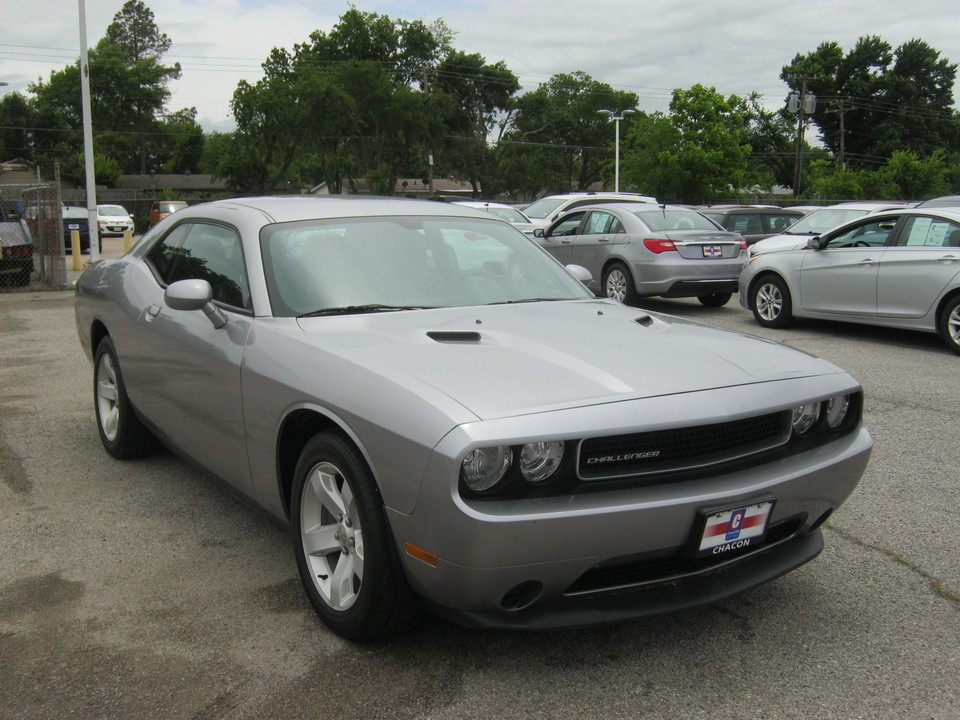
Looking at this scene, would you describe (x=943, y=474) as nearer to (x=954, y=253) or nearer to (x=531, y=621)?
(x=531, y=621)

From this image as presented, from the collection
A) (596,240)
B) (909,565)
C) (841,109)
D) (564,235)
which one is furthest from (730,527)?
(841,109)

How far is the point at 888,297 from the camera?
387 inches

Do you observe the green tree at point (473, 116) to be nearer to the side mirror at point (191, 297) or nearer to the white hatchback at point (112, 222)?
the white hatchback at point (112, 222)

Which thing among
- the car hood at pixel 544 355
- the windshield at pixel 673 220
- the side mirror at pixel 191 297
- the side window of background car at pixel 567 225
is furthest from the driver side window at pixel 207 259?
the side window of background car at pixel 567 225

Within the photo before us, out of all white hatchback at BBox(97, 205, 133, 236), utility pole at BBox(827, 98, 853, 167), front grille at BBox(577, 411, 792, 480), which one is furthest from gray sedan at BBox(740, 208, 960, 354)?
utility pole at BBox(827, 98, 853, 167)

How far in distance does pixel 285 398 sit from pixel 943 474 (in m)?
3.78

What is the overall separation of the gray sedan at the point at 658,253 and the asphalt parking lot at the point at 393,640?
753cm

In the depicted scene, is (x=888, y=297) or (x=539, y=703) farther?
(x=888, y=297)

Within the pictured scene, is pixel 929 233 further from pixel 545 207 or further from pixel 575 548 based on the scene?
pixel 545 207

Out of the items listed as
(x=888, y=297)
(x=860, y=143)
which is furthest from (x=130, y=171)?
(x=888, y=297)

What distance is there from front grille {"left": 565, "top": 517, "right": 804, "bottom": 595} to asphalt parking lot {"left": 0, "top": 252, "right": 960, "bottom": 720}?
1.09 ft

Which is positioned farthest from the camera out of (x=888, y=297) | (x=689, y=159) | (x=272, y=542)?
(x=689, y=159)

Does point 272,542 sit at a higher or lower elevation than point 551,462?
lower

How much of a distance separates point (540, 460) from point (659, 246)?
32.8 ft
